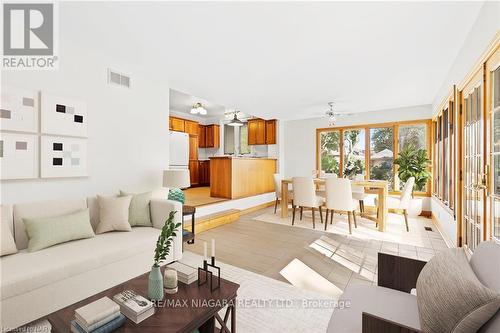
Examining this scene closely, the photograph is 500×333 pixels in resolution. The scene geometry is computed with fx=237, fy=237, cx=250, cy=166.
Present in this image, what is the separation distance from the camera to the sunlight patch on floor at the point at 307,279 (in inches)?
88.4

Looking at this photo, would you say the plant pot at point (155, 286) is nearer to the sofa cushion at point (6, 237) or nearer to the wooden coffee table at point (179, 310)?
the wooden coffee table at point (179, 310)

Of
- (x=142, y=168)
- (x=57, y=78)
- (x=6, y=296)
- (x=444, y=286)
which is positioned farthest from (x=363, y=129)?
(x=6, y=296)

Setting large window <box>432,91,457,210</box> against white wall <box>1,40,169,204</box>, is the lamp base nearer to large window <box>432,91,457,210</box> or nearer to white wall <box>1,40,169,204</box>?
white wall <box>1,40,169,204</box>

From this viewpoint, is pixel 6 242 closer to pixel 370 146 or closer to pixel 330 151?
pixel 330 151

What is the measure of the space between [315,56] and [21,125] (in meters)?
3.25

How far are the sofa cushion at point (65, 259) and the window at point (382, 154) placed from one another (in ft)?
17.7

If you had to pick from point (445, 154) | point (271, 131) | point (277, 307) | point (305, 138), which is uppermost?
point (271, 131)

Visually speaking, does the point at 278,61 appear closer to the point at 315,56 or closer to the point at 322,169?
the point at 315,56

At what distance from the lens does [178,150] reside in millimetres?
6723

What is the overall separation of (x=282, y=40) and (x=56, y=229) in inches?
113

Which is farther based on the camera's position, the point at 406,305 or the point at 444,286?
the point at 406,305

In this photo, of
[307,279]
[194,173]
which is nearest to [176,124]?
[194,173]

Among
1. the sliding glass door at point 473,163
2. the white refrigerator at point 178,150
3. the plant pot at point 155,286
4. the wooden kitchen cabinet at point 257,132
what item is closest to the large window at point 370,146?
the wooden kitchen cabinet at point 257,132

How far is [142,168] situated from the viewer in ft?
11.2
